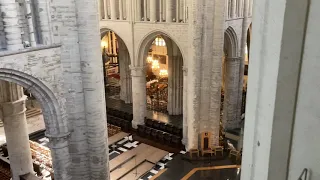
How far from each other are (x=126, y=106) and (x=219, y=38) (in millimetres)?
10475

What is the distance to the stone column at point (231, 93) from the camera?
1685 centimetres

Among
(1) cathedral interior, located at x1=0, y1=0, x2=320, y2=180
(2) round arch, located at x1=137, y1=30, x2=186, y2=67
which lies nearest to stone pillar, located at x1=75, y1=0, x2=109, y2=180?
(1) cathedral interior, located at x1=0, y1=0, x2=320, y2=180

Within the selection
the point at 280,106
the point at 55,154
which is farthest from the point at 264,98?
the point at 55,154

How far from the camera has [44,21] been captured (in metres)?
7.57

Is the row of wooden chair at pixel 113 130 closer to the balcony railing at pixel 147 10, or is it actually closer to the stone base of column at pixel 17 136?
the stone base of column at pixel 17 136

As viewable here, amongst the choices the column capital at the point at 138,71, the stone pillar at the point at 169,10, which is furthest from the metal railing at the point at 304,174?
the column capital at the point at 138,71

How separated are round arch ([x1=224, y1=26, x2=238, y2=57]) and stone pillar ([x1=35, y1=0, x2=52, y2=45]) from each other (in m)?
10.3

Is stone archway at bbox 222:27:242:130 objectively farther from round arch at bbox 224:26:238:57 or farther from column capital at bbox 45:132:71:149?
column capital at bbox 45:132:71:149

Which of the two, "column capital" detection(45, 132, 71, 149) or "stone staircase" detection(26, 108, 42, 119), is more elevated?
"column capital" detection(45, 132, 71, 149)

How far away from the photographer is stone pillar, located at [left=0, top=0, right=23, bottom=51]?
6.77 meters

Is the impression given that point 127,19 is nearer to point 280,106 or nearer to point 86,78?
point 86,78

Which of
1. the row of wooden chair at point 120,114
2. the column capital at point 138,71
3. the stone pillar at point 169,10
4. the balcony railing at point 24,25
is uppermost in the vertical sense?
the stone pillar at point 169,10

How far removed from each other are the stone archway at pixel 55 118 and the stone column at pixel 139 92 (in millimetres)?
8669

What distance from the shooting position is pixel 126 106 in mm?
21453
